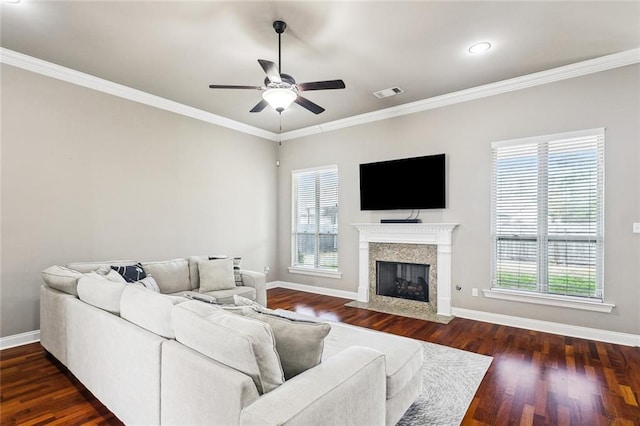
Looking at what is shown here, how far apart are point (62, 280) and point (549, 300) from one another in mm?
5158

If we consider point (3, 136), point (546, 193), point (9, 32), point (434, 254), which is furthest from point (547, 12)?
point (3, 136)

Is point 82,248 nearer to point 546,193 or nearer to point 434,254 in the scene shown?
point 434,254

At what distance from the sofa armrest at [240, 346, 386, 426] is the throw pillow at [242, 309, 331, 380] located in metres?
0.07

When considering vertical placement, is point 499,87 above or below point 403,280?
above

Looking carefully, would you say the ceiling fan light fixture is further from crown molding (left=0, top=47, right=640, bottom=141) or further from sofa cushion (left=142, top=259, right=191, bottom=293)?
crown molding (left=0, top=47, right=640, bottom=141)

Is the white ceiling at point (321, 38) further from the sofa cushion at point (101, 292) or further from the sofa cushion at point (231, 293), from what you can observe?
the sofa cushion at point (231, 293)

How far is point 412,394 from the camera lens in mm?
2244

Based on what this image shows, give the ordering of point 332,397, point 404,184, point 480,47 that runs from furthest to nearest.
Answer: point 404,184 < point 480,47 < point 332,397

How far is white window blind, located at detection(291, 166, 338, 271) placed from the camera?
6.11 metres

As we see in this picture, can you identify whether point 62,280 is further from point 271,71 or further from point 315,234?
point 315,234

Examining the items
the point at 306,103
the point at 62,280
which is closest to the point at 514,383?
the point at 306,103

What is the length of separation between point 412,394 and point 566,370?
1.79 m

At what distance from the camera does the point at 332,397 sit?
1387 millimetres

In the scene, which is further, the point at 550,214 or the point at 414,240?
the point at 414,240
